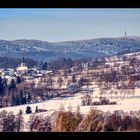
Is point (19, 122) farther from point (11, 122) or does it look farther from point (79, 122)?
point (79, 122)

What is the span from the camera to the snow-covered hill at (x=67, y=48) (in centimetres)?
355

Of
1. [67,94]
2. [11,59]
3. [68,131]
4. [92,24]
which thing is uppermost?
[92,24]

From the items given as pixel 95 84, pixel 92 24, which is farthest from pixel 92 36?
pixel 95 84

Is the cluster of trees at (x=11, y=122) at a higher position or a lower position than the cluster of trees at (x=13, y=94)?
lower

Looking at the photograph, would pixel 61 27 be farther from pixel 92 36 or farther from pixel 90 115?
pixel 90 115

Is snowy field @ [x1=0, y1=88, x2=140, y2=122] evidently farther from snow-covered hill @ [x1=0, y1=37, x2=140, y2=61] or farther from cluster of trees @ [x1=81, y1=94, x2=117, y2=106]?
snow-covered hill @ [x1=0, y1=37, x2=140, y2=61]

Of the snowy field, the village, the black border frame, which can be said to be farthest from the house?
the black border frame

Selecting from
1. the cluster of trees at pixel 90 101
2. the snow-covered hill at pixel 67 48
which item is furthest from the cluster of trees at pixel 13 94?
the cluster of trees at pixel 90 101

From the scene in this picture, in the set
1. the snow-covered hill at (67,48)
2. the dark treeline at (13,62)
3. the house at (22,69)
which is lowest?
the house at (22,69)

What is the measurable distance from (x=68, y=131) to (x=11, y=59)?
1.98 ft
